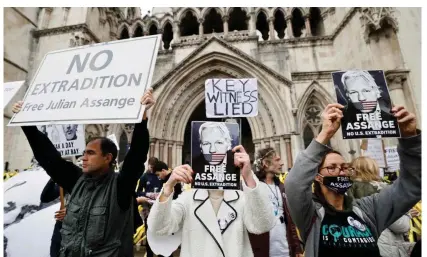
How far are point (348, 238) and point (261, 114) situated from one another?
10708mm

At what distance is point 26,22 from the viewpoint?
12492mm

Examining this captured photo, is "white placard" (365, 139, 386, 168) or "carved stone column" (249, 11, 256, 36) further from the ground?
"carved stone column" (249, 11, 256, 36)

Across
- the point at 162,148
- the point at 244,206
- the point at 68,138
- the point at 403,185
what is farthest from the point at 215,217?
the point at 162,148

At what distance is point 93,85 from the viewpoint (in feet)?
8.27

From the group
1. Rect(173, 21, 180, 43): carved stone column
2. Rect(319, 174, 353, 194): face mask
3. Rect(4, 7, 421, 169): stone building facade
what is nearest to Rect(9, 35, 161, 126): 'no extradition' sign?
Rect(319, 174, 353, 194): face mask

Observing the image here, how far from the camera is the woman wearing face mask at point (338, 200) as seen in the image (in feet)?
5.27

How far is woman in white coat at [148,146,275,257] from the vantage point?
1625mm

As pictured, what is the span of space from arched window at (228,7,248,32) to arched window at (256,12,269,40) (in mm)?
670

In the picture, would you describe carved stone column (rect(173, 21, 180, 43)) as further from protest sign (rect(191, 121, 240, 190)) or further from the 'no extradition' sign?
protest sign (rect(191, 121, 240, 190))

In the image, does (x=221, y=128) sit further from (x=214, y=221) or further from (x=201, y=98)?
(x=201, y=98)

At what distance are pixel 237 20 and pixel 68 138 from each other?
1309 cm

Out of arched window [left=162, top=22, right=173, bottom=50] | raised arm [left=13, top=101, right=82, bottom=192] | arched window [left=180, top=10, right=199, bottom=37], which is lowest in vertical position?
raised arm [left=13, top=101, right=82, bottom=192]

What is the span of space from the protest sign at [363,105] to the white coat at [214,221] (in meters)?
0.98

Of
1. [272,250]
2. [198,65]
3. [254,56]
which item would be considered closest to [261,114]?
[254,56]
